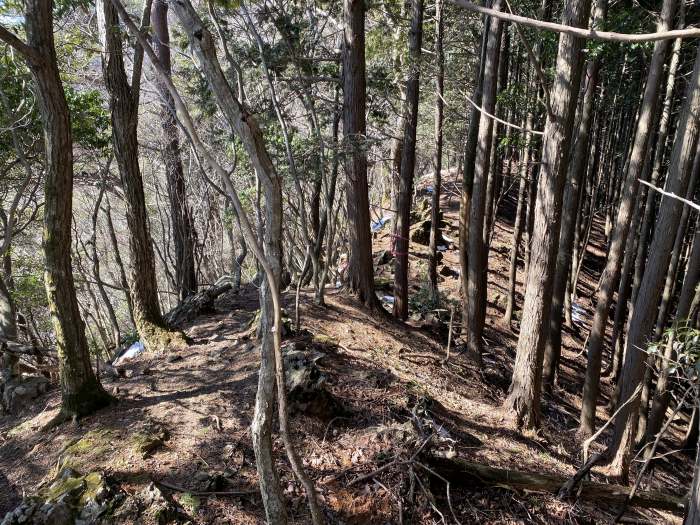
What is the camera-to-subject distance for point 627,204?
6367 millimetres

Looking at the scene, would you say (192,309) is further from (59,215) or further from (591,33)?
(591,33)

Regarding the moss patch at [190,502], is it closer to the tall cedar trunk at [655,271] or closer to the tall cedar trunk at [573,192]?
A: the tall cedar trunk at [655,271]

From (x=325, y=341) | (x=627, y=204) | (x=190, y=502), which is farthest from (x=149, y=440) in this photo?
(x=627, y=204)

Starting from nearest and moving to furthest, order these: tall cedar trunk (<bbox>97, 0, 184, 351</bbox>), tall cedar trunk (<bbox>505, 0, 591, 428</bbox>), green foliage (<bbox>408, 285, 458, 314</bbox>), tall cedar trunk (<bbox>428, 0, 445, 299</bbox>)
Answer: tall cedar trunk (<bbox>505, 0, 591, 428</bbox>) < tall cedar trunk (<bbox>97, 0, 184, 351</bbox>) < tall cedar trunk (<bbox>428, 0, 445, 299</bbox>) < green foliage (<bbox>408, 285, 458, 314</bbox>)

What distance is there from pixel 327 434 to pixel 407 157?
5067 mm

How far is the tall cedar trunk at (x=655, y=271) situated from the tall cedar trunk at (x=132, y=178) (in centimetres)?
578

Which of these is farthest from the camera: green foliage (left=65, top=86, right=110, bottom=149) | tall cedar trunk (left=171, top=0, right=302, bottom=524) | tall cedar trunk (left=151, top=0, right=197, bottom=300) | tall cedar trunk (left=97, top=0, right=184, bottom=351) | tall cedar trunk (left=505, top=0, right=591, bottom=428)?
tall cedar trunk (left=151, top=0, right=197, bottom=300)

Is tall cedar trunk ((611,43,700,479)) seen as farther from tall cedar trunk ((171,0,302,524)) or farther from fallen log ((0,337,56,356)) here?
fallen log ((0,337,56,356))

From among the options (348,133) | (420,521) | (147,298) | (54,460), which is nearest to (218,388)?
(54,460)

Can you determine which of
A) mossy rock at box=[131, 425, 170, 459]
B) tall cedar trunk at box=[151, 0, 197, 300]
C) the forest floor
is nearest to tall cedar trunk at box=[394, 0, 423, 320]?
the forest floor

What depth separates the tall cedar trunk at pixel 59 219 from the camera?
3.94 m

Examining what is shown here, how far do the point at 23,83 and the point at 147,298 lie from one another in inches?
156

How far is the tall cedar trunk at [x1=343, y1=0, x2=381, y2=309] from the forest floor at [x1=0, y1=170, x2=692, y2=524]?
34.3 inches

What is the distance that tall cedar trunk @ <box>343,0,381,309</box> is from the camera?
22.6ft
